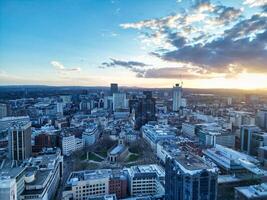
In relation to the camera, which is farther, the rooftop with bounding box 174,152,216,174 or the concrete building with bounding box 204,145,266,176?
the concrete building with bounding box 204,145,266,176

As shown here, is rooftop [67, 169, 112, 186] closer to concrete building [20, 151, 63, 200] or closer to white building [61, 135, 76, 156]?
concrete building [20, 151, 63, 200]

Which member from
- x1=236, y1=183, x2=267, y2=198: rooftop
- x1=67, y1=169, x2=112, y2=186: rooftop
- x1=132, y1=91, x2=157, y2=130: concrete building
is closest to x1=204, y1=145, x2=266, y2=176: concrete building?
x1=236, y1=183, x2=267, y2=198: rooftop

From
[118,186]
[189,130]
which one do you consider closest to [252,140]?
[189,130]

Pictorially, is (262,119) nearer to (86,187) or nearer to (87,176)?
(87,176)

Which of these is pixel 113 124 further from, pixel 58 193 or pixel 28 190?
pixel 28 190

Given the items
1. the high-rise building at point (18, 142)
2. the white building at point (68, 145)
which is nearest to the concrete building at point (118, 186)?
the high-rise building at point (18, 142)

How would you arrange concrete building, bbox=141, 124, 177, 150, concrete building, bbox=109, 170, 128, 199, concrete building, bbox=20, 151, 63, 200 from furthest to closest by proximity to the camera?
concrete building, bbox=141, 124, 177, 150 < concrete building, bbox=109, 170, 128, 199 < concrete building, bbox=20, 151, 63, 200

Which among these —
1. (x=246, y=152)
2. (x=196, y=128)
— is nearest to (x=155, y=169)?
(x=246, y=152)

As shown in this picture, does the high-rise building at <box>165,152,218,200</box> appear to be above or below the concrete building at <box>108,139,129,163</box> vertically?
above
